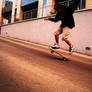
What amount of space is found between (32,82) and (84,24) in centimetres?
685

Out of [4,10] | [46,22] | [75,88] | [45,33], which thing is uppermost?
[4,10]

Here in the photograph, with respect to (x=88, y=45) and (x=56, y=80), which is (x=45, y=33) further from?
(x=56, y=80)

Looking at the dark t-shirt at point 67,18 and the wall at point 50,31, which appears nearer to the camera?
the dark t-shirt at point 67,18

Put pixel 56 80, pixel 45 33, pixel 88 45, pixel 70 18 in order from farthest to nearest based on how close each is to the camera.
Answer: pixel 45 33, pixel 88 45, pixel 70 18, pixel 56 80

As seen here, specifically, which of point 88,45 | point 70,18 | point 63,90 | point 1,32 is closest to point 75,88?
point 63,90

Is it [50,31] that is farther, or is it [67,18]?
[50,31]

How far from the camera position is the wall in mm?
7699

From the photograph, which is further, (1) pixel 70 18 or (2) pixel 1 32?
(2) pixel 1 32

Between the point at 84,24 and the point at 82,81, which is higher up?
the point at 84,24

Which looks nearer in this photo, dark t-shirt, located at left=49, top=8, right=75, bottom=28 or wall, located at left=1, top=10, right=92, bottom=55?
dark t-shirt, located at left=49, top=8, right=75, bottom=28

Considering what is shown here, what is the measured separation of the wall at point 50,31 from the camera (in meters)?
7.70

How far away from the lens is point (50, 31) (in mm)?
10656

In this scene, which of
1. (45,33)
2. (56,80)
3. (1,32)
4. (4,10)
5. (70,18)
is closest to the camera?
(56,80)

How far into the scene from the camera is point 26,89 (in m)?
1.67
